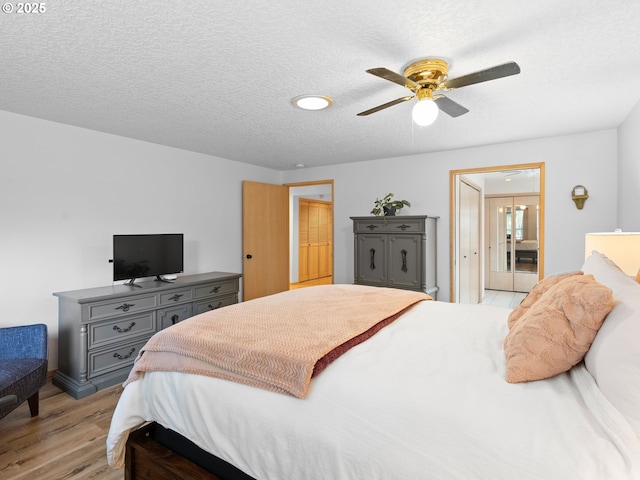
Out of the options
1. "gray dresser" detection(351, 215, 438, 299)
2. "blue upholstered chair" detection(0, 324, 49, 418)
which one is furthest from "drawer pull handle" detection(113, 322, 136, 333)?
"gray dresser" detection(351, 215, 438, 299)

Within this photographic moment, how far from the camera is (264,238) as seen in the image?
5.32 m

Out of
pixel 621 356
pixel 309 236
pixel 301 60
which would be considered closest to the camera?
pixel 621 356

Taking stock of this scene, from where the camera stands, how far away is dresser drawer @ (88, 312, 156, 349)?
298 centimetres

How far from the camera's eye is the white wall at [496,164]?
3561 millimetres

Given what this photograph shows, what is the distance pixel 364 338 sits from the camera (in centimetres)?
173

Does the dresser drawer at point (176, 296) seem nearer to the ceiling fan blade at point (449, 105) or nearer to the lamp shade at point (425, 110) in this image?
the lamp shade at point (425, 110)

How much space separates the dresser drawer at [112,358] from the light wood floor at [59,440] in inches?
8.0

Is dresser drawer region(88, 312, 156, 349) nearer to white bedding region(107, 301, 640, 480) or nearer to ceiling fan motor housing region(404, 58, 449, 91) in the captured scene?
white bedding region(107, 301, 640, 480)

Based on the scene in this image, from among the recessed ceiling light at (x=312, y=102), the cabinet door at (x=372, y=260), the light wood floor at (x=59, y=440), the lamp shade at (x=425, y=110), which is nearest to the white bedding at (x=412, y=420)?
the light wood floor at (x=59, y=440)

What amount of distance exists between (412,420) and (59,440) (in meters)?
2.40

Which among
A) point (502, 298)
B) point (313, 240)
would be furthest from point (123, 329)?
point (502, 298)

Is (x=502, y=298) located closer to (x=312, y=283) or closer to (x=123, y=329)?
(x=312, y=283)

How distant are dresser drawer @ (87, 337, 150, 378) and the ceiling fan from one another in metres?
3.05

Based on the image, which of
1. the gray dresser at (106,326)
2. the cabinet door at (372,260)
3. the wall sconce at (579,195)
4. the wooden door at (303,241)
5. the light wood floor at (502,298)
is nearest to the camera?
the gray dresser at (106,326)
